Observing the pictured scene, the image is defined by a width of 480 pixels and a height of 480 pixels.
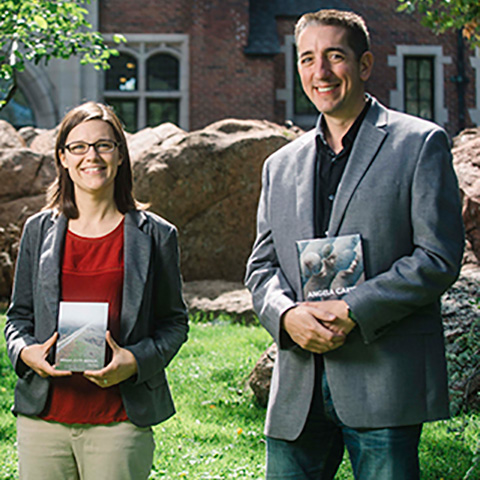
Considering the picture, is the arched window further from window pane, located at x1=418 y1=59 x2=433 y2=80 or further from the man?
the man

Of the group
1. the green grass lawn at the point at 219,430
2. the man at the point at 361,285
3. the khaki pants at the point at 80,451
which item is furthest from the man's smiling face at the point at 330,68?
the green grass lawn at the point at 219,430

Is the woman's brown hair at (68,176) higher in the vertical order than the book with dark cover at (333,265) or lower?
higher

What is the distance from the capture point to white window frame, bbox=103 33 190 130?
17578 mm

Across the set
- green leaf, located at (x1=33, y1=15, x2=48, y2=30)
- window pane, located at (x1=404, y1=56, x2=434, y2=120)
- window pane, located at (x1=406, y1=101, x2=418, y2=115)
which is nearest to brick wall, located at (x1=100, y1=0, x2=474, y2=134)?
window pane, located at (x1=406, y1=101, x2=418, y2=115)

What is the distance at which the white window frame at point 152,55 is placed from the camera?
1758cm

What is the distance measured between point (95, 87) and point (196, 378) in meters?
12.8

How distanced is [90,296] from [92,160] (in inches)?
19.0

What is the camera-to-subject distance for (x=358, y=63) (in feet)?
8.06

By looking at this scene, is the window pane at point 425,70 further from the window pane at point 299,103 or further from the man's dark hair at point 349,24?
the man's dark hair at point 349,24

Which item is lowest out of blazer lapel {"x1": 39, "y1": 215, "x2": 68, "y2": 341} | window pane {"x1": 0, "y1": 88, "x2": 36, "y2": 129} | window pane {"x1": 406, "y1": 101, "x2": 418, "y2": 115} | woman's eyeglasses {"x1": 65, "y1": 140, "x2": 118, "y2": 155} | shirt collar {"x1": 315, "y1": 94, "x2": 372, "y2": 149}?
blazer lapel {"x1": 39, "y1": 215, "x2": 68, "y2": 341}

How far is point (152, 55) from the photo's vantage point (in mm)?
17906

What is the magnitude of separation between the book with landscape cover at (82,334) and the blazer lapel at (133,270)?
0.16 meters

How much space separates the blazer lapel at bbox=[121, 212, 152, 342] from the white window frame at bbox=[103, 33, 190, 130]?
50.2ft

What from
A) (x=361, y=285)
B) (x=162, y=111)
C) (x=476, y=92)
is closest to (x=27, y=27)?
(x=361, y=285)
